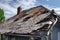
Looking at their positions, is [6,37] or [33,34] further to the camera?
[6,37]

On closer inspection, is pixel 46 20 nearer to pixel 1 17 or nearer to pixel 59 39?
pixel 59 39

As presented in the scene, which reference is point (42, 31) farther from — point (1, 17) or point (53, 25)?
point (1, 17)

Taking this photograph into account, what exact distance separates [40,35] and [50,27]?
60.1 inches

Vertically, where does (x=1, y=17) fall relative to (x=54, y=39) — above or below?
above

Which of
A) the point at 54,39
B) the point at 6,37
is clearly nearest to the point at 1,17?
the point at 6,37

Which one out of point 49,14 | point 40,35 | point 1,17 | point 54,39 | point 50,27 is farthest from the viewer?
point 1,17

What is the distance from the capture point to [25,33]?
15703mm

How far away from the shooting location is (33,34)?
15352mm

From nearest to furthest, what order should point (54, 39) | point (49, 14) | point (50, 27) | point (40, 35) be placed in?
point (40, 35) → point (50, 27) → point (54, 39) → point (49, 14)

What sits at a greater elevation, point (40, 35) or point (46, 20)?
point (46, 20)

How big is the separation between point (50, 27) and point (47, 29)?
26.4 inches

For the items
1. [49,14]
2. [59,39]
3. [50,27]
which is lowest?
[59,39]

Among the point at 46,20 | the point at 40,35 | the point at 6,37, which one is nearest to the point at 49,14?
the point at 46,20

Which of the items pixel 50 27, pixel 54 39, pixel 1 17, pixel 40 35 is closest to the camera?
pixel 40 35
